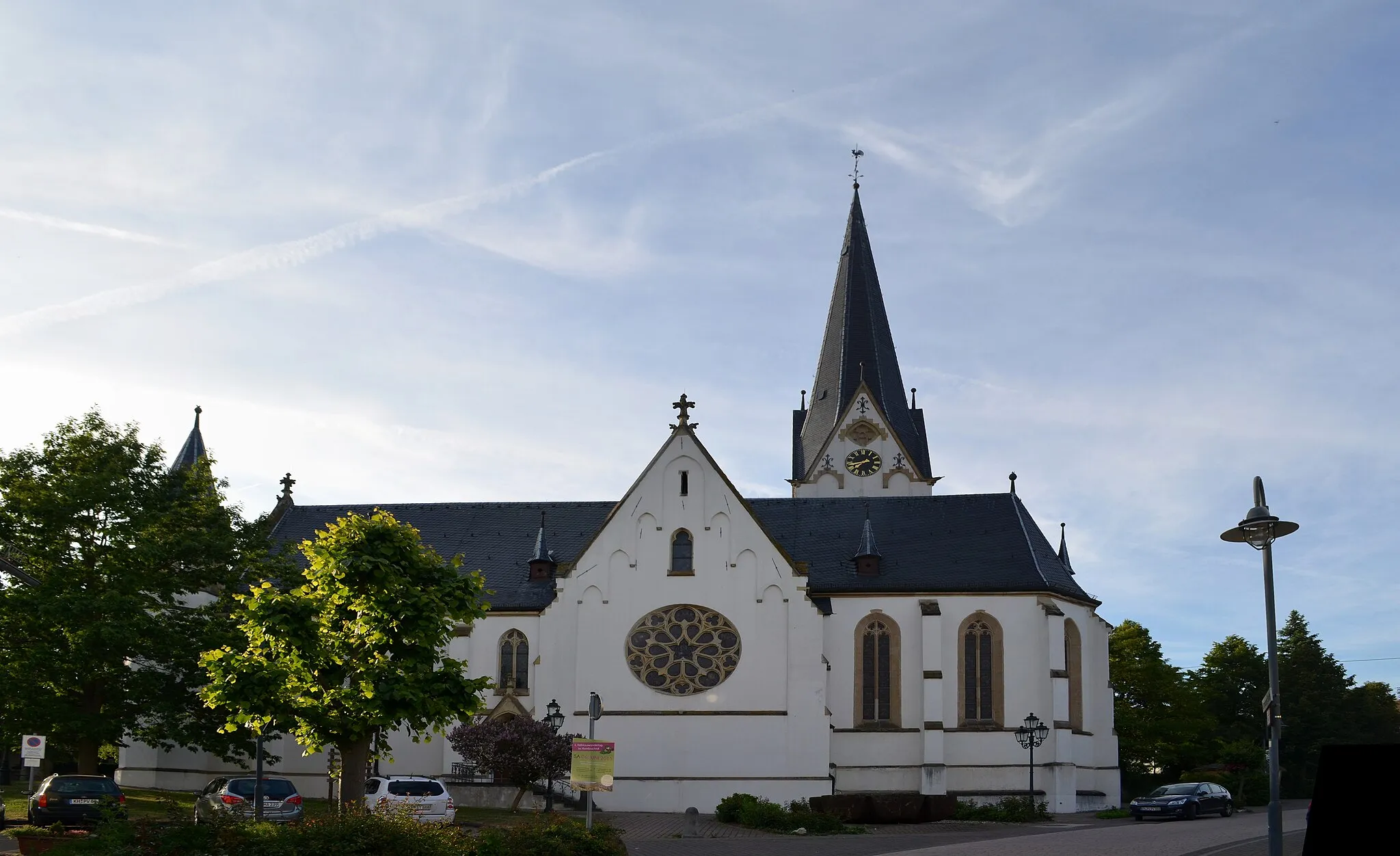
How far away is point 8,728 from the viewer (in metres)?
34.4

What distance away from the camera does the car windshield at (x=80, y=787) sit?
27.5 meters

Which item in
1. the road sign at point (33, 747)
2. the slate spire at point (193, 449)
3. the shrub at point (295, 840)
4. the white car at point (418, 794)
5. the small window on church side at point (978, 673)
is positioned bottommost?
the white car at point (418, 794)

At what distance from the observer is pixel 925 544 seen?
48969mm

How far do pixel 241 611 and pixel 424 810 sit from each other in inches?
274

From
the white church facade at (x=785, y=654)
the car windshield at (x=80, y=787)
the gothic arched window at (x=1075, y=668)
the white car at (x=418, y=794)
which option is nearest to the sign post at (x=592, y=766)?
the white car at (x=418, y=794)

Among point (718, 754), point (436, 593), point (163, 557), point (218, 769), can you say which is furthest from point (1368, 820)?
point (218, 769)

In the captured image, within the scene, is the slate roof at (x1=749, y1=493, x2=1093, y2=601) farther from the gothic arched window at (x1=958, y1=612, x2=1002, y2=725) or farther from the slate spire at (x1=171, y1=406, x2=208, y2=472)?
the slate spire at (x1=171, y1=406, x2=208, y2=472)

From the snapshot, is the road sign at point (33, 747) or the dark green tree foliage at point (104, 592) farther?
the dark green tree foliage at point (104, 592)

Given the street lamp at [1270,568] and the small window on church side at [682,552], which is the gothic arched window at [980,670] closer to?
the small window on church side at [682,552]

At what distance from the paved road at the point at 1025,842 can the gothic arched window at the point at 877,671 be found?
30.6 ft

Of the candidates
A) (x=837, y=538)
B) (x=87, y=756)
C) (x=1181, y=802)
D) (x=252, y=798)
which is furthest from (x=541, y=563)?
(x=1181, y=802)

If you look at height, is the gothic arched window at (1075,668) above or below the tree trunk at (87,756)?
above

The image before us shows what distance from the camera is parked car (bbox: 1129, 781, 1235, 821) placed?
3919cm

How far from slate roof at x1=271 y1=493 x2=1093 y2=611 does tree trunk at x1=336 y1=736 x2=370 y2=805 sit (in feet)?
71.1
